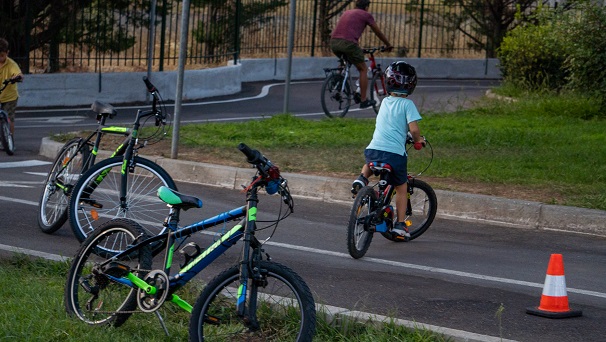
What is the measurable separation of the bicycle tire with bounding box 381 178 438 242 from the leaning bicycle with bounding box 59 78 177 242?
208 centimetres

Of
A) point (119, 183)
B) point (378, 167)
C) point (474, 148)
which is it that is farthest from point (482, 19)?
point (119, 183)

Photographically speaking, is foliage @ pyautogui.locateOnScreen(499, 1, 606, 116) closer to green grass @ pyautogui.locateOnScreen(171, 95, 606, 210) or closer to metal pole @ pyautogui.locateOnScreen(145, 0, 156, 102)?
green grass @ pyautogui.locateOnScreen(171, 95, 606, 210)

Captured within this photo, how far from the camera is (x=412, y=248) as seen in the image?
8.65 m

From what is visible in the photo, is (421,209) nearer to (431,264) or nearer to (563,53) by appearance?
(431,264)

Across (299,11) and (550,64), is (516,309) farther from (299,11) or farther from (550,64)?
(299,11)

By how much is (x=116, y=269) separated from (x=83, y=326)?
0.37m

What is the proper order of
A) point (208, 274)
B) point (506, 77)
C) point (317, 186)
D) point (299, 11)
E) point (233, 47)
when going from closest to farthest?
point (208, 274) → point (317, 186) → point (506, 77) → point (233, 47) → point (299, 11)

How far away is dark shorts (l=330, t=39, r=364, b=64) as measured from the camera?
54.6 feet

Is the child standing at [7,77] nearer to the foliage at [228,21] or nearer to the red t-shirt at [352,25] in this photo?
the red t-shirt at [352,25]

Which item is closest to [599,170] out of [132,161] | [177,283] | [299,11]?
[132,161]

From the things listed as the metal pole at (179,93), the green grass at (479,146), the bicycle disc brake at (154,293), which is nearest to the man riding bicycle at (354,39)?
the green grass at (479,146)

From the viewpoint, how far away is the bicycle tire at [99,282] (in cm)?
592

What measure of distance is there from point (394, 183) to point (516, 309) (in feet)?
6.79

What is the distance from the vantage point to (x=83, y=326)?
Result: 229 inches
